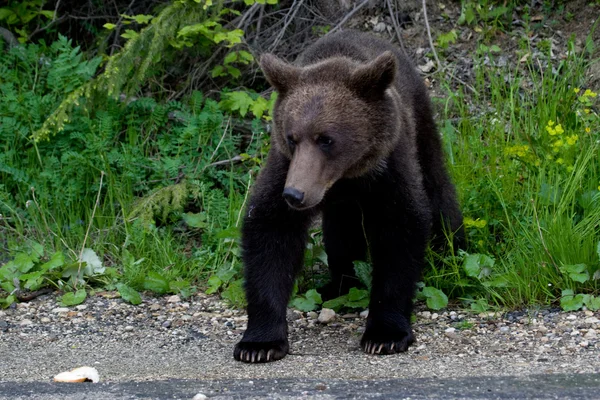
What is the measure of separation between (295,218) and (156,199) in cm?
244

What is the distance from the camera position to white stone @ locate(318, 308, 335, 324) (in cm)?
580

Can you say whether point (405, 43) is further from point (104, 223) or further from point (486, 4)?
point (104, 223)

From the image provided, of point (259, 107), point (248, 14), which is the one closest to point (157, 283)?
point (259, 107)

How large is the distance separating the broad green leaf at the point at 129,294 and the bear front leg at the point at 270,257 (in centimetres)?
130

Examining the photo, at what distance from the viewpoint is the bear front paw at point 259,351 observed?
4.99 m

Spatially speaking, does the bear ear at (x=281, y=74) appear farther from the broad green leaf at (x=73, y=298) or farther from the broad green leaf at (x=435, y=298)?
the broad green leaf at (x=73, y=298)

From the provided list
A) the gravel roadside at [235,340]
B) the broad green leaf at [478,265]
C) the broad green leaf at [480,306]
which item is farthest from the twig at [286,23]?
the broad green leaf at [480,306]

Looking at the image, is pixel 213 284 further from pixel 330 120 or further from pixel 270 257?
pixel 330 120

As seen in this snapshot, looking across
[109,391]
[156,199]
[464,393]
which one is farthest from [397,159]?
[156,199]

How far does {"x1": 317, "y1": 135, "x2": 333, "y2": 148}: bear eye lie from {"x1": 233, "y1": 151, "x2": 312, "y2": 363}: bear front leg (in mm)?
367

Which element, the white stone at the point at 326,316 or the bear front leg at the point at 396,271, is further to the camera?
the white stone at the point at 326,316

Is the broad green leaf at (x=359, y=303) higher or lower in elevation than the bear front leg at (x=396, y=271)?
lower

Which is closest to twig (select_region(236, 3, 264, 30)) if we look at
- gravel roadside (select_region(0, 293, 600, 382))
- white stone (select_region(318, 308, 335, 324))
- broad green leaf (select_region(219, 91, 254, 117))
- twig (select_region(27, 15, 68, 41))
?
broad green leaf (select_region(219, 91, 254, 117))

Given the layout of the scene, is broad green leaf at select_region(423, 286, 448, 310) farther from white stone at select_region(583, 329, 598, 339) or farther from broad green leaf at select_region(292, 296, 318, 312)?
white stone at select_region(583, 329, 598, 339)
